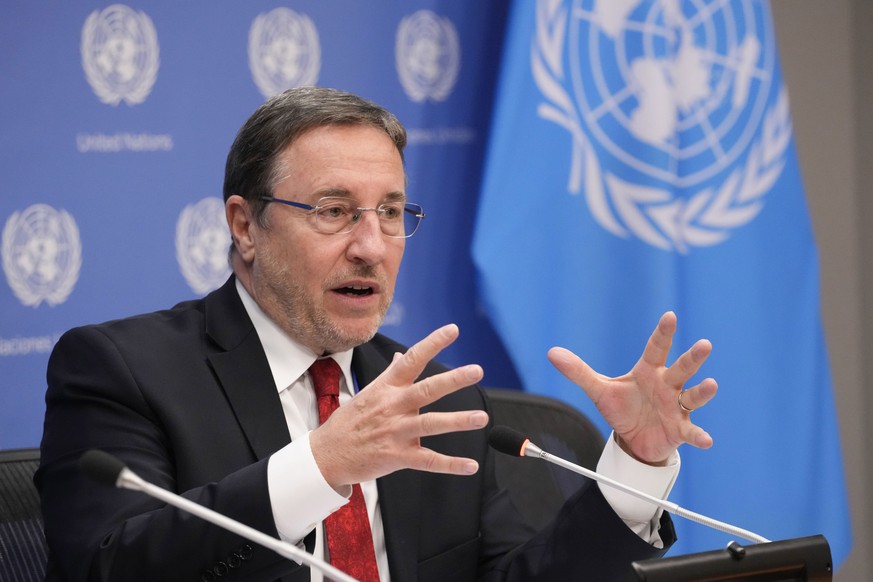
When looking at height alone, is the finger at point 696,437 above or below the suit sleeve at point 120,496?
above

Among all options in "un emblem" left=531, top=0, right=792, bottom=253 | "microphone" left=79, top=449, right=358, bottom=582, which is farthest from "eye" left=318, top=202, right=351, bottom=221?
"un emblem" left=531, top=0, right=792, bottom=253

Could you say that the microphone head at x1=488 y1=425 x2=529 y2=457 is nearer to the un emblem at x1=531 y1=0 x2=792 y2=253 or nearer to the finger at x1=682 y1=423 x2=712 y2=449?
the finger at x1=682 y1=423 x2=712 y2=449

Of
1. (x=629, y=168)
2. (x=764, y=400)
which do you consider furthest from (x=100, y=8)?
(x=764, y=400)

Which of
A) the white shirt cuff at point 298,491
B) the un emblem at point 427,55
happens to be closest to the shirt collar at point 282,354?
the white shirt cuff at point 298,491

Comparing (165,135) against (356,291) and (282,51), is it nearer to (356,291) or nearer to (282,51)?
(282,51)

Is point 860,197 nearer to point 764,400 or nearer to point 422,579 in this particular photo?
point 764,400

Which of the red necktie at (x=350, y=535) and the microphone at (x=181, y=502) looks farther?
the red necktie at (x=350, y=535)

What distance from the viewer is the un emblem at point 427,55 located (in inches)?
147

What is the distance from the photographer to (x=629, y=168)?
365 cm

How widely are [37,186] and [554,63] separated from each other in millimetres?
1658

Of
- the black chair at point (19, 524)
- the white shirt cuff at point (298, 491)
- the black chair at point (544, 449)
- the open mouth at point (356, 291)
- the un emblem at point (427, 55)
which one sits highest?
the un emblem at point (427, 55)

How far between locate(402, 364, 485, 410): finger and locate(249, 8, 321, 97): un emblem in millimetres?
1969

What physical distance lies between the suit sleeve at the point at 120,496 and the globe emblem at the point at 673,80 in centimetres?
199

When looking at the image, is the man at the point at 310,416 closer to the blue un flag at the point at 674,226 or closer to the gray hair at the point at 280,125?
the gray hair at the point at 280,125
